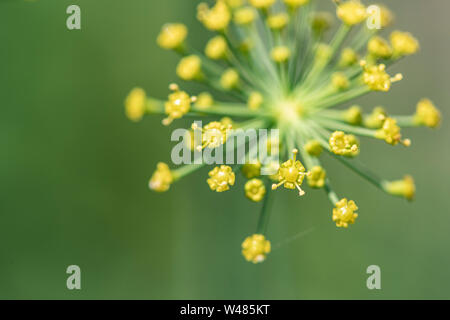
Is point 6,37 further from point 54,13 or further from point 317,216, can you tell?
point 317,216

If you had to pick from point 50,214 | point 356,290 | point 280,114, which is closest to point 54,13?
point 50,214

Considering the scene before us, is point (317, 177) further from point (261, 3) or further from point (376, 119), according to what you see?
point (261, 3)

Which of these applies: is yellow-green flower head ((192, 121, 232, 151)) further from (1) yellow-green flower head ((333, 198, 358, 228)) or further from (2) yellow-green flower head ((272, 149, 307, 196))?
(1) yellow-green flower head ((333, 198, 358, 228))

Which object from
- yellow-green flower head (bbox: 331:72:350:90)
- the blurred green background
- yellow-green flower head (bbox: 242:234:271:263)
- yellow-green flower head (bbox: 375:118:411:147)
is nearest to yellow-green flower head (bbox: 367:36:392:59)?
yellow-green flower head (bbox: 331:72:350:90)

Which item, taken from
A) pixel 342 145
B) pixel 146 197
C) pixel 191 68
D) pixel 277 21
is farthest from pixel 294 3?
pixel 146 197

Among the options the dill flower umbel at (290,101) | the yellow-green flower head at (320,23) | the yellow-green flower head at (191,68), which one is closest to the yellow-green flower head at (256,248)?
the dill flower umbel at (290,101)

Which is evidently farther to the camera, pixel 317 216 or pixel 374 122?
pixel 317 216
